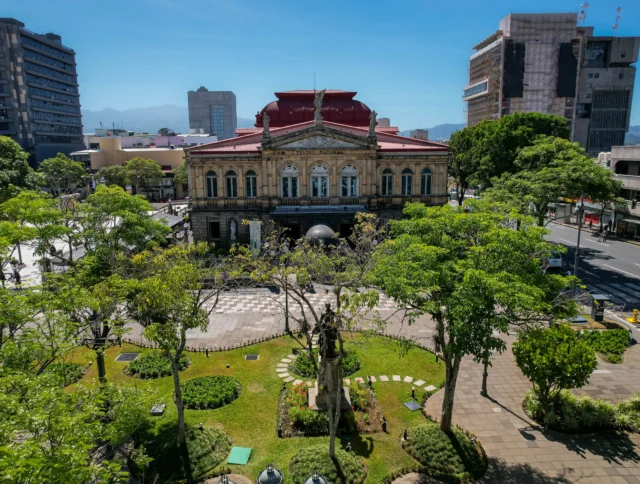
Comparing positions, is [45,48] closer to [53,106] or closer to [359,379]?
[53,106]

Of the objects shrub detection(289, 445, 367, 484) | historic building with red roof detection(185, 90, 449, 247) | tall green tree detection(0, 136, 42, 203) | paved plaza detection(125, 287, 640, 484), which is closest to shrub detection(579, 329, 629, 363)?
paved plaza detection(125, 287, 640, 484)

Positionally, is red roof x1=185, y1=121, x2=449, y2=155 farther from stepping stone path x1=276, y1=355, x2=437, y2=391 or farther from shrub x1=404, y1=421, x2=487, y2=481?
shrub x1=404, y1=421, x2=487, y2=481

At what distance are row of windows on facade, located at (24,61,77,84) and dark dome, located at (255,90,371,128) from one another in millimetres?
78216

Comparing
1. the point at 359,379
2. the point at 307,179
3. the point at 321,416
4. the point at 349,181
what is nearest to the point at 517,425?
the point at 359,379

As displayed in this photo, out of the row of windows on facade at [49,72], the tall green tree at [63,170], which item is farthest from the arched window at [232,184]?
the row of windows on facade at [49,72]

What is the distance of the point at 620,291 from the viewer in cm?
4019

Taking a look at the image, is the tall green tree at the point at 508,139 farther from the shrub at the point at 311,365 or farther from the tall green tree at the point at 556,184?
the shrub at the point at 311,365

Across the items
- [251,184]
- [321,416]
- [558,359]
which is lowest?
[321,416]

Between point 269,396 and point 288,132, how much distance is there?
34.4 metres

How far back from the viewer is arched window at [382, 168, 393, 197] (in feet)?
180

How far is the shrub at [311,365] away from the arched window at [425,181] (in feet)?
105

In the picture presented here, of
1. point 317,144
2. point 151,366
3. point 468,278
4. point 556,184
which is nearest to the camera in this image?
point 468,278

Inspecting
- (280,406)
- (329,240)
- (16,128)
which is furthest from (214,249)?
(16,128)

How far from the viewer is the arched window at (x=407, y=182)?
55.1 meters
